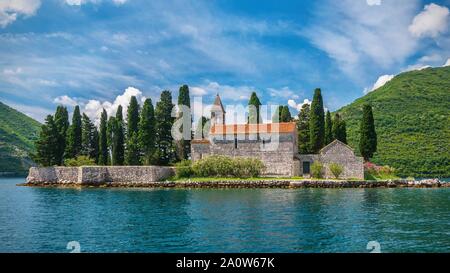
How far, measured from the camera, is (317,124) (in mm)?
48938

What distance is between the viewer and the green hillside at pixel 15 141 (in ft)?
322

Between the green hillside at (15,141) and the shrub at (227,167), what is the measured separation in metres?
69.6

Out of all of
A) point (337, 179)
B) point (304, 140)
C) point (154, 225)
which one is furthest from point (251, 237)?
point (304, 140)

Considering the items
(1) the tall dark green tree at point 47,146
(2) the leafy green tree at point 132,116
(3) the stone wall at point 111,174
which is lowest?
(3) the stone wall at point 111,174

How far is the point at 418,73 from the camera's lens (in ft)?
325

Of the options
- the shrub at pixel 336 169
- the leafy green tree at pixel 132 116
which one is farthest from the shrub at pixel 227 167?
the leafy green tree at pixel 132 116

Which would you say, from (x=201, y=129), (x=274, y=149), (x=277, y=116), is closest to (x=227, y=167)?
(x=274, y=149)

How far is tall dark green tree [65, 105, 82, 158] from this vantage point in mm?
54969

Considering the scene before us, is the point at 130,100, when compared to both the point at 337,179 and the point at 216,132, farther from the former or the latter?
the point at 337,179

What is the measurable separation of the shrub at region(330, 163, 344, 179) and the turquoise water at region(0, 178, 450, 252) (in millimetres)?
18245

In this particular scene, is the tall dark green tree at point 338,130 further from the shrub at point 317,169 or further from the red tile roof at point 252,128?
the shrub at point 317,169

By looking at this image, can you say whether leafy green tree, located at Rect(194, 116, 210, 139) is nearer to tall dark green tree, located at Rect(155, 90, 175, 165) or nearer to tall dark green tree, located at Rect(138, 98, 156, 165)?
tall dark green tree, located at Rect(155, 90, 175, 165)
